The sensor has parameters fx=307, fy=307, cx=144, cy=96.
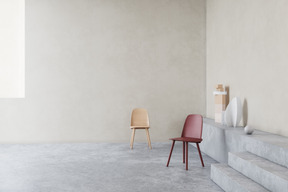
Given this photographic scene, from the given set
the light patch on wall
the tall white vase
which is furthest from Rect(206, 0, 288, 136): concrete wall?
the light patch on wall

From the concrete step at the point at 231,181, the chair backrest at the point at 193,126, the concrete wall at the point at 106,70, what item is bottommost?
the concrete step at the point at 231,181

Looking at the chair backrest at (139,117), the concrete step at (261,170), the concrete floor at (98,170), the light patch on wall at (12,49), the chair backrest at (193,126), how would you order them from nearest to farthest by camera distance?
the concrete step at (261,170) → the concrete floor at (98,170) → the chair backrest at (193,126) → the chair backrest at (139,117) → the light patch on wall at (12,49)

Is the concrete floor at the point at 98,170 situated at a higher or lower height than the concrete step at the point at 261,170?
lower

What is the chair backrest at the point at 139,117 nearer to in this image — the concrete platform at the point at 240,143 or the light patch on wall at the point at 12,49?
the concrete platform at the point at 240,143

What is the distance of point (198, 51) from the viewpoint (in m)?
6.93

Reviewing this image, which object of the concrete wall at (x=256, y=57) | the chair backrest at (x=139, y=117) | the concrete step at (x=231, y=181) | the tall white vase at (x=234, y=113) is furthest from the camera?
the chair backrest at (x=139, y=117)

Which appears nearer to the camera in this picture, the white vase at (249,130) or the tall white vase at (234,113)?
the white vase at (249,130)

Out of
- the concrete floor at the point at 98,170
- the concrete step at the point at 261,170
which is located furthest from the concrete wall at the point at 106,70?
the concrete step at the point at 261,170

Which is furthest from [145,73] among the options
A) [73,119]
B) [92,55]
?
[73,119]

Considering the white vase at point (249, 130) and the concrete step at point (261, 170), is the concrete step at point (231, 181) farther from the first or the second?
the white vase at point (249, 130)

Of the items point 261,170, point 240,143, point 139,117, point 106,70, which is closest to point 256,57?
point 240,143

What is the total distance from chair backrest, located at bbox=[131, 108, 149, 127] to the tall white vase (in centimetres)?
196

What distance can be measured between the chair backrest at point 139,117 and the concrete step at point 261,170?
9.46ft

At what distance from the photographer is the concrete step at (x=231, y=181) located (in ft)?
9.21
